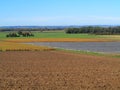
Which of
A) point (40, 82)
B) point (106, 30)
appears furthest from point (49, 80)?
point (106, 30)

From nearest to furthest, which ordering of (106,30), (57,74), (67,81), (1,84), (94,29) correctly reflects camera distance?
(1,84) < (67,81) < (57,74) < (106,30) < (94,29)

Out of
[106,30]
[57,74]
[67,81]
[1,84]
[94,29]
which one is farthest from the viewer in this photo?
[94,29]

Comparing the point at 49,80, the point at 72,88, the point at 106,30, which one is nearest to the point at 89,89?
the point at 72,88

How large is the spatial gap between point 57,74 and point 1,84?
4.54m

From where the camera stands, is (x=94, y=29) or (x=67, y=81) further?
(x=94, y=29)

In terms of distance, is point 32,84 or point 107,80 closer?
point 32,84

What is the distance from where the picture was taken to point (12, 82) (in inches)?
610

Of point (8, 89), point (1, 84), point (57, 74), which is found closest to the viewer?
point (8, 89)

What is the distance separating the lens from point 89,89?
1366 cm

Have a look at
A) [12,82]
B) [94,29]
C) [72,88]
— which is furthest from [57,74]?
[94,29]

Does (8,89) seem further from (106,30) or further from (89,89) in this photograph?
(106,30)

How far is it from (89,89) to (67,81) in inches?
94.2

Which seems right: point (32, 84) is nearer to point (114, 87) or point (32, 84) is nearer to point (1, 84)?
point (1, 84)

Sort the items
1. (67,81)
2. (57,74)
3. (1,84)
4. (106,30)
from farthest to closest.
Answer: (106,30), (57,74), (67,81), (1,84)
